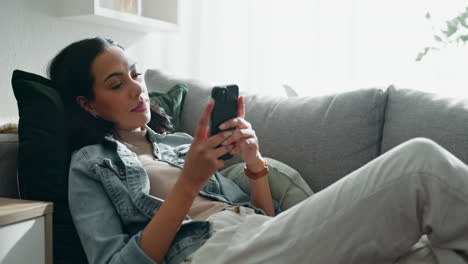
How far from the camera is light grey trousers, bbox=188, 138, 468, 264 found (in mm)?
793

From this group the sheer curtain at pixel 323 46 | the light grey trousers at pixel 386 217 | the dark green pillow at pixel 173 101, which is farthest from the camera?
the sheer curtain at pixel 323 46

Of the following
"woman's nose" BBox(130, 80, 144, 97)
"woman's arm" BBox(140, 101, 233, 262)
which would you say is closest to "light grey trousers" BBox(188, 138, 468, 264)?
"woman's arm" BBox(140, 101, 233, 262)

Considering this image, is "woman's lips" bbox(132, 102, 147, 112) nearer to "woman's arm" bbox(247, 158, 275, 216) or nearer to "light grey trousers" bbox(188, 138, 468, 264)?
"woman's arm" bbox(247, 158, 275, 216)

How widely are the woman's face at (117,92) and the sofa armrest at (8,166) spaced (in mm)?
244

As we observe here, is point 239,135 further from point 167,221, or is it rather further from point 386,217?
point 386,217

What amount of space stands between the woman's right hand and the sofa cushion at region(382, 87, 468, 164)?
0.60 meters

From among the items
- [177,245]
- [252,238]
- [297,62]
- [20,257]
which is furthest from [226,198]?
[297,62]

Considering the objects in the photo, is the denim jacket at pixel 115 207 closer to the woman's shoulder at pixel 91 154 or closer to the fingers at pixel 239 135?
the woman's shoulder at pixel 91 154

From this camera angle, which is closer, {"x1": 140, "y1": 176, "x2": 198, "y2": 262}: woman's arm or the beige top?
{"x1": 140, "y1": 176, "x2": 198, "y2": 262}: woman's arm

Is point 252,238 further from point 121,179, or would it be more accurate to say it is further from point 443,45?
point 443,45

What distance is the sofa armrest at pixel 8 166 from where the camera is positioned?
1.25m

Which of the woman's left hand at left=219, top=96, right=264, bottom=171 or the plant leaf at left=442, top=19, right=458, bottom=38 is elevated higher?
the plant leaf at left=442, top=19, right=458, bottom=38

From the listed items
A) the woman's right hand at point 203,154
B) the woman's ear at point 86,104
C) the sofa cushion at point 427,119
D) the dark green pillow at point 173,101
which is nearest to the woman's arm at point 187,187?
the woman's right hand at point 203,154

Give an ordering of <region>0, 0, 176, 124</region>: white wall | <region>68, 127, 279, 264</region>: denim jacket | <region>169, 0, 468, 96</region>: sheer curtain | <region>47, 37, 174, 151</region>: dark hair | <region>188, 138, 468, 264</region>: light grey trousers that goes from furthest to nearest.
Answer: <region>169, 0, 468, 96</region>: sheer curtain < <region>0, 0, 176, 124</region>: white wall < <region>47, 37, 174, 151</region>: dark hair < <region>68, 127, 279, 264</region>: denim jacket < <region>188, 138, 468, 264</region>: light grey trousers
